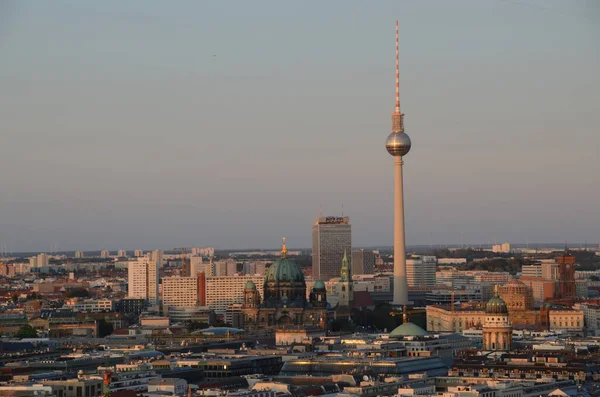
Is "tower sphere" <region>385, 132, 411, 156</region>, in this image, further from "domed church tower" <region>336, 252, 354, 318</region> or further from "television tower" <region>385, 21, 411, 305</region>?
"domed church tower" <region>336, 252, 354, 318</region>

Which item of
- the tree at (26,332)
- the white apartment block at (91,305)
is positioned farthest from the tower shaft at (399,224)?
the tree at (26,332)

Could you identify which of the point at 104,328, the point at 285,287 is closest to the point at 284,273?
the point at 285,287

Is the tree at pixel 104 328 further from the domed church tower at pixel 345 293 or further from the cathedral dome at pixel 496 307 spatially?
the cathedral dome at pixel 496 307

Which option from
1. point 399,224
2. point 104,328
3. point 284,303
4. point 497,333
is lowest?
point 497,333

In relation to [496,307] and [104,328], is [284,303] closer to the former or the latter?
[104,328]

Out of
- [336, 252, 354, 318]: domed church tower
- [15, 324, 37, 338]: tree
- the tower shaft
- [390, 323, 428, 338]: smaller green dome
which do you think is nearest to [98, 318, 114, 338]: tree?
[15, 324, 37, 338]: tree

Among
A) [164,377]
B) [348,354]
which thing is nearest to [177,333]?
[348,354]
